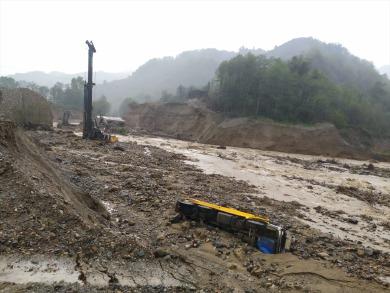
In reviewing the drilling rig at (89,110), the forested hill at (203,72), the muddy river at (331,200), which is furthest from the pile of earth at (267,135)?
the forested hill at (203,72)

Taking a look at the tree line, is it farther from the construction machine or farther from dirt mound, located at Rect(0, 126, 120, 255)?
dirt mound, located at Rect(0, 126, 120, 255)

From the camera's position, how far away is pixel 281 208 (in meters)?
11.8

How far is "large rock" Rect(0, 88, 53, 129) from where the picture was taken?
2743 centimetres

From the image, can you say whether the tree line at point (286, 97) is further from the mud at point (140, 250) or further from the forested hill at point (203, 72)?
the mud at point (140, 250)

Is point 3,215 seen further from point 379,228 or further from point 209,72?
point 209,72

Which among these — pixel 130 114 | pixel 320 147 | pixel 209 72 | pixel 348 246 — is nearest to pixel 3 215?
pixel 348 246

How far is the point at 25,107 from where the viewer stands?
94.5 feet

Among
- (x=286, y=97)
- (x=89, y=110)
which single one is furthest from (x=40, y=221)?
(x=286, y=97)

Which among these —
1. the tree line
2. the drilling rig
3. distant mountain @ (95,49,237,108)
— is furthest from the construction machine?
distant mountain @ (95,49,237,108)

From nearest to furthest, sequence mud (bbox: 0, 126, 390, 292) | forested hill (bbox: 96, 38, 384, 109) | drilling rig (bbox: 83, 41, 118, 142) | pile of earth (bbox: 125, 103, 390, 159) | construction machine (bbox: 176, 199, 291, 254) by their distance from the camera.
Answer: mud (bbox: 0, 126, 390, 292) → construction machine (bbox: 176, 199, 291, 254) → drilling rig (bbox: 83, 41, 118, 142) → pile of earth (bbox: 125, 103, 390, 159) → forested hill (bbox: 96, 38, 384, 109)

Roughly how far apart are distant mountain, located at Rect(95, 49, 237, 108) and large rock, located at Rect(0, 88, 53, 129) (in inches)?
4488

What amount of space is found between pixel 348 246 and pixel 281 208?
3.66 meters

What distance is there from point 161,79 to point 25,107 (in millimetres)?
152872

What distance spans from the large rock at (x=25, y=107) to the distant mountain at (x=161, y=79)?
11399cm
